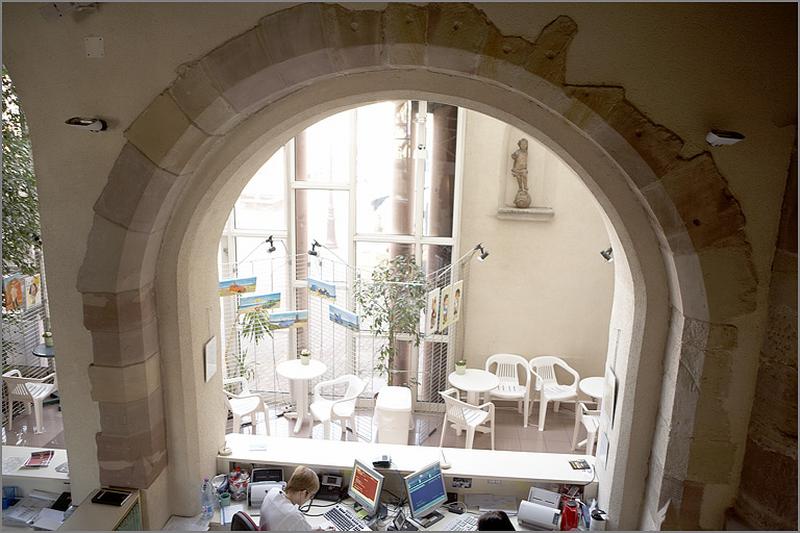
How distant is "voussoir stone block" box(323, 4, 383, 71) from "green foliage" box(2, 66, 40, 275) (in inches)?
155

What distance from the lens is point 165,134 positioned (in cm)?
345

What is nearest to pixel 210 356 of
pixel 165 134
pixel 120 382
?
pixel 120 382

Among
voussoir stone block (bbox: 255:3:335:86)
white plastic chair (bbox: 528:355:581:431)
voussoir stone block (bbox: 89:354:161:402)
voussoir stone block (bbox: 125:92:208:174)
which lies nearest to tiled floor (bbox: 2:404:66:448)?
voussoir stone block (bbox: 89:354:161:402)

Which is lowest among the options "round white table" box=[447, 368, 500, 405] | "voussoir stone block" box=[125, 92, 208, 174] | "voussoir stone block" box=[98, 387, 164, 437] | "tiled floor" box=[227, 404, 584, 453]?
"tiled floor" box=[227, 404, 584, 453]

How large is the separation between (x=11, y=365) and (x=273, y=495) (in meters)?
5.53

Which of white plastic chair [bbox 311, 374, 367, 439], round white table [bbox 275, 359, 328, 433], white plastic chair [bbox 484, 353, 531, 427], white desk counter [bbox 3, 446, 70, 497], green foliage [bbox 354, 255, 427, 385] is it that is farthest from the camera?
white plastic chair [bbox 484, 353, 531, 427]

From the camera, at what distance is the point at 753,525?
350cm

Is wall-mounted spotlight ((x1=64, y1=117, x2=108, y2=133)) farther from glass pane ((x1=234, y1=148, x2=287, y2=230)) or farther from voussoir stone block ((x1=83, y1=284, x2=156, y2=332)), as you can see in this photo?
glass pane ((x1=234, y1=148, x2=287, y2=230))

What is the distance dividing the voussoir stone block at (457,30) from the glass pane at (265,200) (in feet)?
15.8

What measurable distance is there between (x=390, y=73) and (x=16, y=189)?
4070 mm

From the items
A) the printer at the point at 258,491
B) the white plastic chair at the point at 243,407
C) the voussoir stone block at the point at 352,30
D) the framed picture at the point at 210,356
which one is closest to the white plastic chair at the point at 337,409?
the white plastic chair at the point at 243,407

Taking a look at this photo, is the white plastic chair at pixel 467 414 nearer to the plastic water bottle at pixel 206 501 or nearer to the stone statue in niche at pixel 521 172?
the stone statue in niche at pixel 521 172

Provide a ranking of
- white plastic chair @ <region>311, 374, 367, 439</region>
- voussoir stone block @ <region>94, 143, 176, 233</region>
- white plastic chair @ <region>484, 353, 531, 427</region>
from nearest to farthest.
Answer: voussoir stone block @ <region>94, 143, 176, 233</region> → white plastic chair @ <region>311, 374, 367, 439</region> → white plastic chair @ <region>484, 353, 531, 427</region>

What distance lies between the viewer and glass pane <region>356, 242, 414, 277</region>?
789 centimetres
